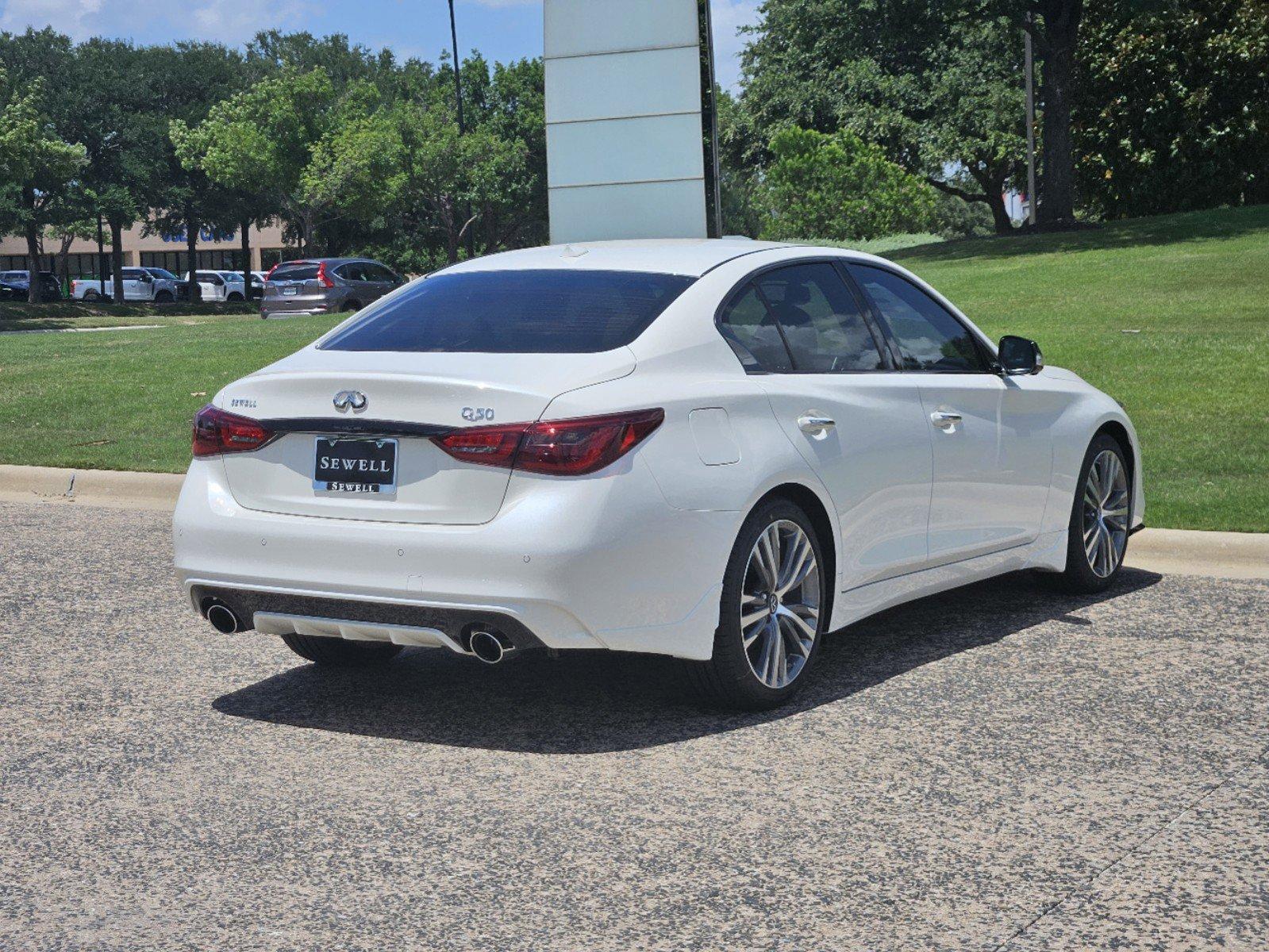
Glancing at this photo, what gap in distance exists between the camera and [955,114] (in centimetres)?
4794

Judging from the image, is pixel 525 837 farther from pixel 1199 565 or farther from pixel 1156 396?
pixel 1156 396

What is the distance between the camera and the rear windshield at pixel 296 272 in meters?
32.5

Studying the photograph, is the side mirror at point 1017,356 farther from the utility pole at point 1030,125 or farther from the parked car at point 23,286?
the parked car at point 23,286

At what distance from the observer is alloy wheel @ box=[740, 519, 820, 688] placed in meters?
5.39

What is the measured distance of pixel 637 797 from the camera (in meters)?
4.61

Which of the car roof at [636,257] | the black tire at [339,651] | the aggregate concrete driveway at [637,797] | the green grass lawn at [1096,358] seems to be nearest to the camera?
the aggregate concrete driveway at [637,797]

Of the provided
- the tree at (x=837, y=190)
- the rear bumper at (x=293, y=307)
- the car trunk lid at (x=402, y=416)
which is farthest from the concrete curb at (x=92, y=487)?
the tree at (x=837, y=190)

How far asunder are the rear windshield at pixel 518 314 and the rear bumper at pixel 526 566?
2.09 ft

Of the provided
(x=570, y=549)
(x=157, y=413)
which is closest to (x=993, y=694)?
(x=570, y=549)

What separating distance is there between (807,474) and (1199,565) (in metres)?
3.41

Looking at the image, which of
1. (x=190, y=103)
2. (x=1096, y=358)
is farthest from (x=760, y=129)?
(x=1096, y=358)

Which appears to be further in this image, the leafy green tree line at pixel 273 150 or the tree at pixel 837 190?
the leafy green tree line at pixel 273 150

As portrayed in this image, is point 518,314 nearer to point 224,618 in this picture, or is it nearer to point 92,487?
point 224,618

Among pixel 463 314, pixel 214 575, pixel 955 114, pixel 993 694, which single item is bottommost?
pixel 993 694
